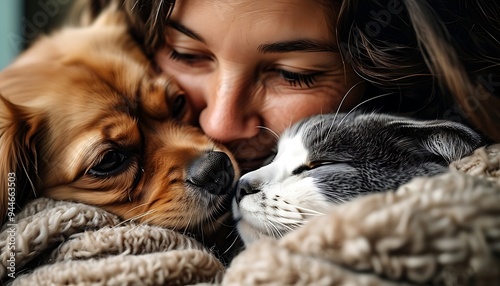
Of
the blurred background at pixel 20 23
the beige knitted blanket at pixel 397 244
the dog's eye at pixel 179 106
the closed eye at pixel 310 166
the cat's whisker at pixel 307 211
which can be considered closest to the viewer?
the beige knitted blanket at pixel 397 244

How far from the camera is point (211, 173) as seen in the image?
997mm

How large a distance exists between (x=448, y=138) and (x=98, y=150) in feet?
2.06

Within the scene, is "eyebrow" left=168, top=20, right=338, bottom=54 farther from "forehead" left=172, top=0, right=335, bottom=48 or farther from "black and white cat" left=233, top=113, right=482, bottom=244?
"black and white cat" left=233, top=113, right=482, bottom=244

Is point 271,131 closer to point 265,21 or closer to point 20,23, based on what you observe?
point 265,21

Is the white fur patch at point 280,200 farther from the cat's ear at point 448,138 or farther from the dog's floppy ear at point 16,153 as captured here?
the dog's floppy ear at point 16,153

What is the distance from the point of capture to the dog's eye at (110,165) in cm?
98

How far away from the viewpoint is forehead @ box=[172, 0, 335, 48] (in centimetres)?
99

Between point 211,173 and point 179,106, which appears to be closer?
point 211,173

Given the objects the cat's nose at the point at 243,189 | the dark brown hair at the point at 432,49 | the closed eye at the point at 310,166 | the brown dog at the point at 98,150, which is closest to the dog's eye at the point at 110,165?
the brown dog at the point at 98,150

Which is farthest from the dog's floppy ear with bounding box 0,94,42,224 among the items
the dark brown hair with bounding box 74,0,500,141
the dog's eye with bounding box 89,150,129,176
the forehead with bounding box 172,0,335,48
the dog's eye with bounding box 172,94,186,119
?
the dark brown hair with bounding box 74,0,500,141

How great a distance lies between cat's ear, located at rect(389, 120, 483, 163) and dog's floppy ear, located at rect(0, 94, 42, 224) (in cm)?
69

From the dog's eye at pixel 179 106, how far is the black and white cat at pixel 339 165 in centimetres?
28

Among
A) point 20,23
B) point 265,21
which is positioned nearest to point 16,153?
point 20,23

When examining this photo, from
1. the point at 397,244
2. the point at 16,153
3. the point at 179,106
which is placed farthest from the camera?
the point at 179,106
